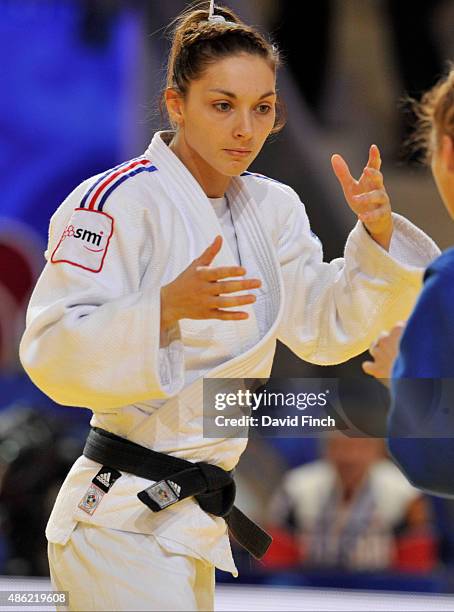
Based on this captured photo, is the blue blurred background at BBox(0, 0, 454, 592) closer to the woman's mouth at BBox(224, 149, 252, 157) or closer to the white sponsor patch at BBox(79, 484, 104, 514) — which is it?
the white sponsor patch at BBox(79, 484, 104, 514)

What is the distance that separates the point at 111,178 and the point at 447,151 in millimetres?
680

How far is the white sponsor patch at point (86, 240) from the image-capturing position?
1953mm

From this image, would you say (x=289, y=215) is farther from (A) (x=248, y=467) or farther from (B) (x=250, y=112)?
(A) (x=248, y=467)

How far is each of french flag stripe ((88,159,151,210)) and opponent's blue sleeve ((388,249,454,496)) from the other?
0.68 m

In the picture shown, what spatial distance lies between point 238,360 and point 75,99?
3.01 meters

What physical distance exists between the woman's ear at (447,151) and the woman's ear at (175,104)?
0.60 metres

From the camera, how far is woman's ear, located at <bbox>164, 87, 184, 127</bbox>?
7.07ft

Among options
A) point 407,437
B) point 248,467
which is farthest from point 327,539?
point 407,437

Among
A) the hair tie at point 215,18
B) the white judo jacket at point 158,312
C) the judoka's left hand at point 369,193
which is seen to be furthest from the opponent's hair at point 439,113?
the hair tie at point 215,18

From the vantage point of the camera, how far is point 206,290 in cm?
182

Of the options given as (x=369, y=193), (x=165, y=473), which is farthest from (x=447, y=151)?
(x=165, y=473)

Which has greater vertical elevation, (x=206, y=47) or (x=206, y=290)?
(x=206, y=47)

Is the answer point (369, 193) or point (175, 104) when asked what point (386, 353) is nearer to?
point (369, 193)

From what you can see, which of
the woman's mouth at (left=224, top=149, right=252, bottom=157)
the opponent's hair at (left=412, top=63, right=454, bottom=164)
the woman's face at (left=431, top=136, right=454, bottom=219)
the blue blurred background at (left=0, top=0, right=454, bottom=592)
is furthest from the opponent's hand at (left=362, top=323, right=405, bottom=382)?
the blue blurred background at (left=0, top=0, right=454, bottom=592)
